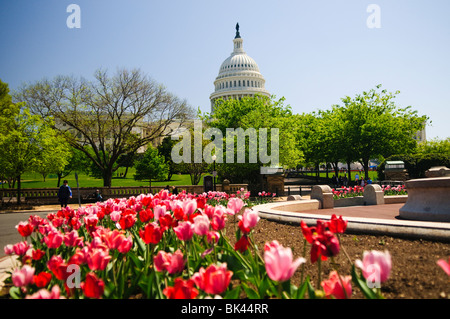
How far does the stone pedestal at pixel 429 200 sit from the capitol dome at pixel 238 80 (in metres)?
106

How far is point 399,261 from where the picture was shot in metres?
4.47

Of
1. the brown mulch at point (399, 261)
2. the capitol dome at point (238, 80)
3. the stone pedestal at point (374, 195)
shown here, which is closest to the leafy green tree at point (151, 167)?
the stone pedestal at point (374, 195)

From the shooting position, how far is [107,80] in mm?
31109

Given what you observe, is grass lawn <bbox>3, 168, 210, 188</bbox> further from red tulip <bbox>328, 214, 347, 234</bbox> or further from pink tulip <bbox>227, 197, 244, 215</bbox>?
red tulip <bbox>328, 214, 347, 234</bbox>

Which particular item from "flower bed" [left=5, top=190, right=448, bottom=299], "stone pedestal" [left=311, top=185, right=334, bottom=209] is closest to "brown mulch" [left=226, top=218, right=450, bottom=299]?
"flower bed" [left=5, top=190, right=448, bottom=299]

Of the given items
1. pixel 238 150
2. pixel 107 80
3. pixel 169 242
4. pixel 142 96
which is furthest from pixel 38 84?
pixel 169 242

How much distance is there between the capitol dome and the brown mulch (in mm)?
108281

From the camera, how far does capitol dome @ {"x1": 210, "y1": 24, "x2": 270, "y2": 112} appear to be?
114438mm

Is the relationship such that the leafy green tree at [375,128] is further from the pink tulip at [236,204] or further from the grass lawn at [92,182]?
the pink tulip at [236,204]

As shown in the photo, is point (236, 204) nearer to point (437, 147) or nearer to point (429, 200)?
point (429, 200)

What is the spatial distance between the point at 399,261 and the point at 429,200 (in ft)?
14.6

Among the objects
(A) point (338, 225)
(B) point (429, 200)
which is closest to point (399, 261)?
(A) point (338, 225)
